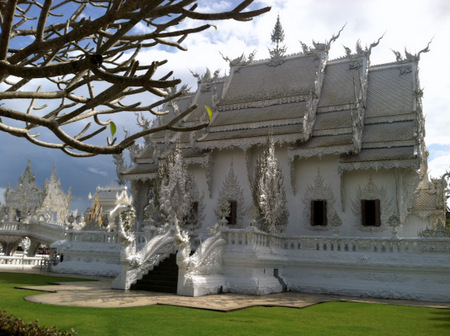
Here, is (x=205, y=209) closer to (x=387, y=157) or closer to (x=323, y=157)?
(x=323, y=157)

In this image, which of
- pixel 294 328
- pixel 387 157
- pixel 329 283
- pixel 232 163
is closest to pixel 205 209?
pixel 232 163

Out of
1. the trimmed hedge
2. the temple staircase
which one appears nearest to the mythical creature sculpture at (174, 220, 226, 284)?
the temple staircase

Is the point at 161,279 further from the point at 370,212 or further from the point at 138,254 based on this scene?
the point at 370,212

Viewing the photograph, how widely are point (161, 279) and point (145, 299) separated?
2.63 metres

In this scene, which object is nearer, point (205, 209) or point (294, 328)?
point (294, 328)

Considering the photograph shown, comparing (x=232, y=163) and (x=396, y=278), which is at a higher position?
(x=232, y=163)

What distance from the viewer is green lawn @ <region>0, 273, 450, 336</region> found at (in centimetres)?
666

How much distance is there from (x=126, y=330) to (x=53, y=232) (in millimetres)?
17925

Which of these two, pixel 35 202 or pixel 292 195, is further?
pixel 35 202

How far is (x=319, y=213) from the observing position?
16.4m

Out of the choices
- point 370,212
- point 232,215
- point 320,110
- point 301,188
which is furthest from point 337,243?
point 320,110

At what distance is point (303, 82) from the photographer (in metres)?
18.9

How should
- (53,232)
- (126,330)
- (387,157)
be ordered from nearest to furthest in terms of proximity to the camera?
(126,330), (387,157), (53,232)

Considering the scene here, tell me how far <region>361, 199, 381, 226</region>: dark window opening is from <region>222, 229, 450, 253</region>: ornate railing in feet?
6.17
